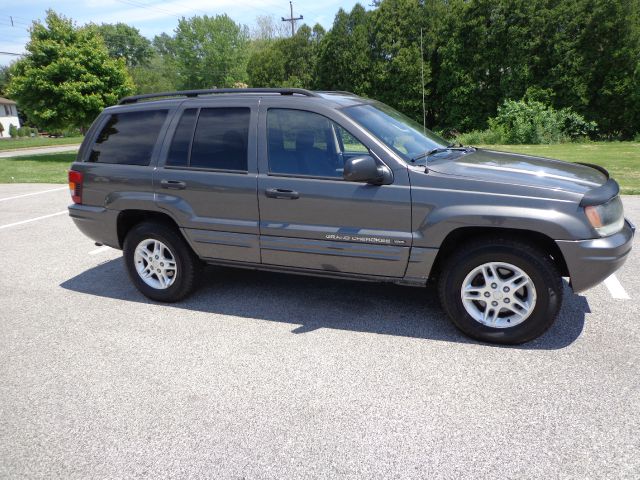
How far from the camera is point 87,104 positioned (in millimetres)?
22516

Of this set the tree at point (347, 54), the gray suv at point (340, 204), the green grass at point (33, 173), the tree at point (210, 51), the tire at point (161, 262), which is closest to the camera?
the gray suv at point (340, 204)

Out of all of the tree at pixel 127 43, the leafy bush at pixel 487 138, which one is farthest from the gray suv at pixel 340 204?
the tree at pixel 127 43

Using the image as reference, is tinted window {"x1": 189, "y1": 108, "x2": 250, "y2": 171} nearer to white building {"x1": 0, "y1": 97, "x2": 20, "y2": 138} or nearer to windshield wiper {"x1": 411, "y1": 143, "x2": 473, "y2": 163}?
windshield wiper {"x1": 411, "y1": 143, "x2": 473, "y2": 163}

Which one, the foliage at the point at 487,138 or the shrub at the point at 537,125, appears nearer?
the shrub at the point at 537,125

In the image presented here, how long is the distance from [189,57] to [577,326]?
6585 centimetres

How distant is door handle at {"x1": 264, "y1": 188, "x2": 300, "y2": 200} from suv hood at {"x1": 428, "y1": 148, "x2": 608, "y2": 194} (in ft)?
3.58

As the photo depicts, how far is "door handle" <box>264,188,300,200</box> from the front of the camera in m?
4.08

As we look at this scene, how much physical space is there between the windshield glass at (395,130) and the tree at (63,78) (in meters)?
21.1

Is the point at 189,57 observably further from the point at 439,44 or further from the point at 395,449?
the point at 395,449

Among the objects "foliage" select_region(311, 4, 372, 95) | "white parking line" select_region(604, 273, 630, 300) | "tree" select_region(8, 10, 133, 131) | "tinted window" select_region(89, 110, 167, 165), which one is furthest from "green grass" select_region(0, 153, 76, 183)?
"foliage" select_region(311, 4, 372, 95)

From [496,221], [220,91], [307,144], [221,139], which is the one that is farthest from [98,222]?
[496,221]

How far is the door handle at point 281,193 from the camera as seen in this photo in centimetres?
408

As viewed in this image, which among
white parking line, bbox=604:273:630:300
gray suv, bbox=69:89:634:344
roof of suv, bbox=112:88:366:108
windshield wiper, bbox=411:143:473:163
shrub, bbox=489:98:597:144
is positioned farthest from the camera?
shrub, bbox=489:98:597:144

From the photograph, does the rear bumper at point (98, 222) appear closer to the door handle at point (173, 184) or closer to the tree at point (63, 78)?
the door handle at point (173, 184)
